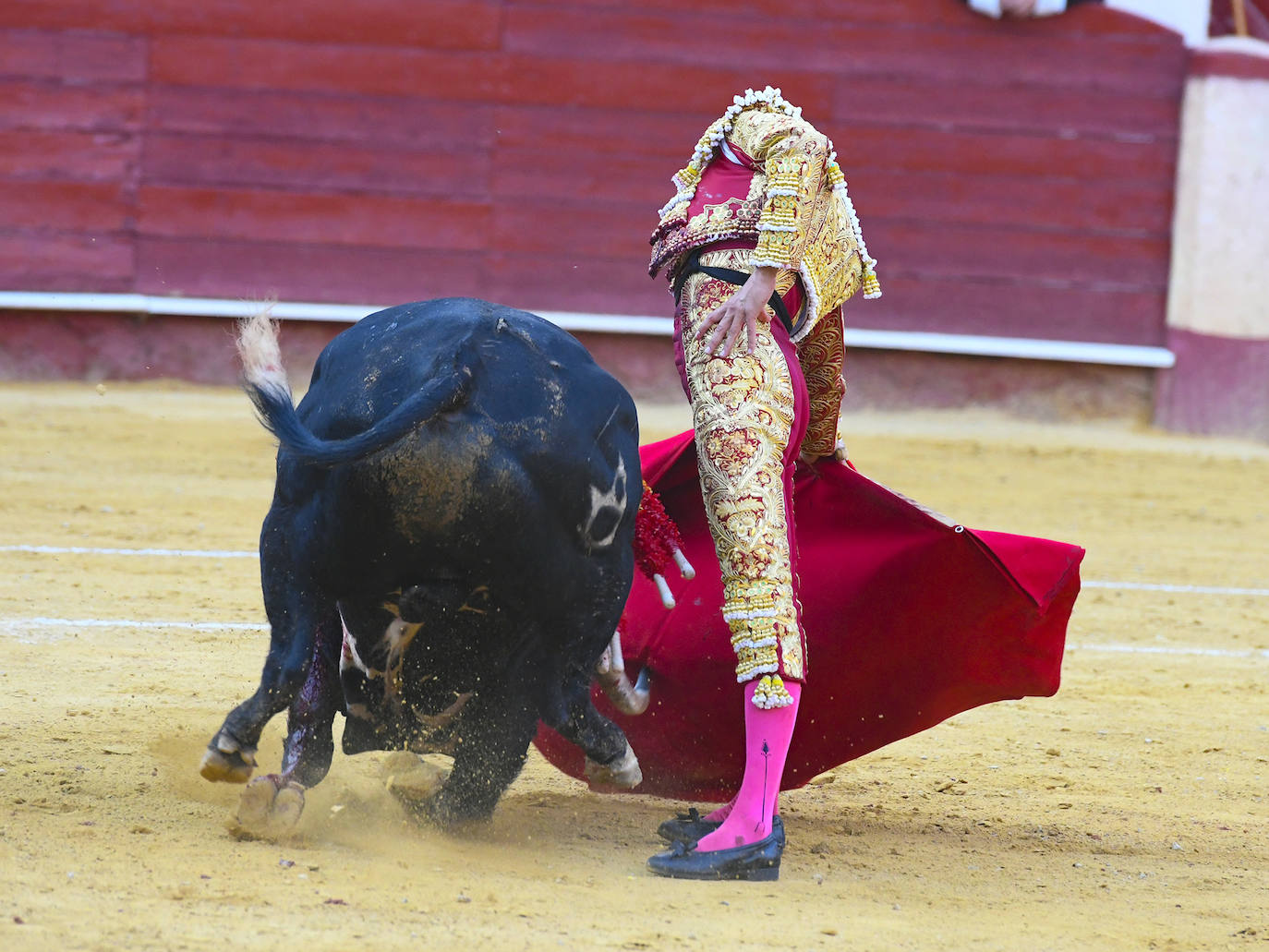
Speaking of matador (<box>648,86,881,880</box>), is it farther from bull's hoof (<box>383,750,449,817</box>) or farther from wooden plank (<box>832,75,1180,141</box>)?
wooden plank (<box>832,75,1180,141</box>)

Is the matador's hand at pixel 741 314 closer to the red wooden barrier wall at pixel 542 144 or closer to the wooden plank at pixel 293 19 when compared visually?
the red wooden barrier wall at pixel 542 144

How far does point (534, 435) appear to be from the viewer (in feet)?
7.18

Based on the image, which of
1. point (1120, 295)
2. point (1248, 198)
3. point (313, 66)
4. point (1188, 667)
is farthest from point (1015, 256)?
point (1188, 667)

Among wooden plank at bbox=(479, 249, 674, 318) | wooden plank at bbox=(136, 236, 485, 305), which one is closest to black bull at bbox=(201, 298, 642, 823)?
wooden plank at bbox=(136, 236, 485, 305)

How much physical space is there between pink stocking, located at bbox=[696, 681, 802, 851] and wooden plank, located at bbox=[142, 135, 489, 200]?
5974 millimetres

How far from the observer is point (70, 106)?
7781 mm

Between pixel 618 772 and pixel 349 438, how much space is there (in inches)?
28.6

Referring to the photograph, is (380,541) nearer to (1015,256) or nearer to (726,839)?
(726,839)

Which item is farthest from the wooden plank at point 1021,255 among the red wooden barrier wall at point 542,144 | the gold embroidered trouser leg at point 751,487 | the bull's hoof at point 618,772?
the bull's hoof at point 618,772

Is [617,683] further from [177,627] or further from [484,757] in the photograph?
[177,627]

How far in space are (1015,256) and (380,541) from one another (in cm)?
669

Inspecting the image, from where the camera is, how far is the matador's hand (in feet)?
8.12

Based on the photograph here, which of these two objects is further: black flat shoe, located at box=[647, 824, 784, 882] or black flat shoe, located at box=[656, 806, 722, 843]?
black flat shoe, located at box=[656, 806, 722, 843]

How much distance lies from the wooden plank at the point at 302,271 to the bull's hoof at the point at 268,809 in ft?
18.6
